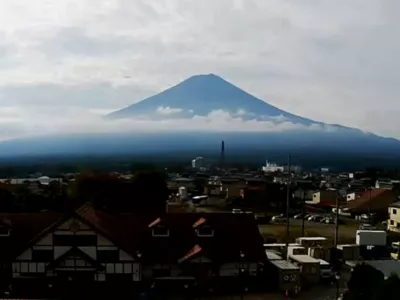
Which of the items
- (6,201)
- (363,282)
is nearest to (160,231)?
(363,282)

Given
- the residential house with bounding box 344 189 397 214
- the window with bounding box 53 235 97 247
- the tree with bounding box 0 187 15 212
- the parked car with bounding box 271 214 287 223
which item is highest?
the window with bounding box 53 235 97 247

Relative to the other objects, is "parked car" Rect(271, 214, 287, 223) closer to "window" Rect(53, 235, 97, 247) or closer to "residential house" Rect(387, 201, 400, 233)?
"residential house" Rect(387, 201, 400, 233)

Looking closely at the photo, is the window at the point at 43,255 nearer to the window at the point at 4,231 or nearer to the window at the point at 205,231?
the window at the point at 4,231

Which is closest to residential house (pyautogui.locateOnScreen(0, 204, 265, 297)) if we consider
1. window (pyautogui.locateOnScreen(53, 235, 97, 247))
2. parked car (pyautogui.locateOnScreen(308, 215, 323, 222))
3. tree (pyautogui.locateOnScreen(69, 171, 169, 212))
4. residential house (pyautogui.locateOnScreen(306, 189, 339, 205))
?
window (pyautogui.locateOnScreen(53, 235, 97, 247))

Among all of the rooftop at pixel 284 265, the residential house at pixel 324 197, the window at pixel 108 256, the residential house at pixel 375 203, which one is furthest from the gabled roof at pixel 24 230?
the residential house at pixel 324 197

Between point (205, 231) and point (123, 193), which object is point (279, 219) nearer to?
point (123, 193)

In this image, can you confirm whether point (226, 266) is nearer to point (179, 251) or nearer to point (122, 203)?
point (179, 251)

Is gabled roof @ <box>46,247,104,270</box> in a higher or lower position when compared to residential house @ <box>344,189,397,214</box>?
higher
